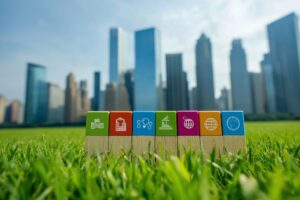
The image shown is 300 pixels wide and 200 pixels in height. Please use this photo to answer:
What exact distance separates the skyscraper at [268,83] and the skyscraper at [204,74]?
31.1 m

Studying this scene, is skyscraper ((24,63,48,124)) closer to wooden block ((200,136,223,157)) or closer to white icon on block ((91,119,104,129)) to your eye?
white icon on block ((91,119,104,129))

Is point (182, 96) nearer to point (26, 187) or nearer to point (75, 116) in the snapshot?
point (75, 116)

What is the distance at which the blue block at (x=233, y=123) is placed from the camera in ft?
7.15

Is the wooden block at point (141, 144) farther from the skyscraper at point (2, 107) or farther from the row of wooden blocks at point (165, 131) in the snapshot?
the skyscraper at point (2, 107)

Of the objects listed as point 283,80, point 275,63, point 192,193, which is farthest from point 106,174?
point 275,63

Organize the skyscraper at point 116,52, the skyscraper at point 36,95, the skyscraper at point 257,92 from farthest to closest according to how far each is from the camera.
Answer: the skyscraper at point 116,52
the skyscraper at point 36,95
the skyscraper at point 257,92

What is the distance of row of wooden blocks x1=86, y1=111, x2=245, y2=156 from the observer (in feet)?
7.13

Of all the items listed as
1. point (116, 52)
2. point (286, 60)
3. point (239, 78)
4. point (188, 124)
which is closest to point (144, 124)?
point (188, 124)

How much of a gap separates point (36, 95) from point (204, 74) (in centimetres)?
11780

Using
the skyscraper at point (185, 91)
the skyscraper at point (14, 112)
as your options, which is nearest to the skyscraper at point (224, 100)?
the skyscraper at point (185, 91)

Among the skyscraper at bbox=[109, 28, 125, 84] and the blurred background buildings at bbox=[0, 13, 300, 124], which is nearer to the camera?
the blurred background buildings at bbox=[0, 13, 300, 124]

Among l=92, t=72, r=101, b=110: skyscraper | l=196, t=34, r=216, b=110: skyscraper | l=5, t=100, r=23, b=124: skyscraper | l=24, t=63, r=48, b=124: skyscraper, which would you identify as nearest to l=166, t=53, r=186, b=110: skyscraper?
l=196, t=34, r=216, b=110: skyscraper

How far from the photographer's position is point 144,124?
224 cm

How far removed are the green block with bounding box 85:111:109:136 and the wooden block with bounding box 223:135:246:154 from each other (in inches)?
48.3
